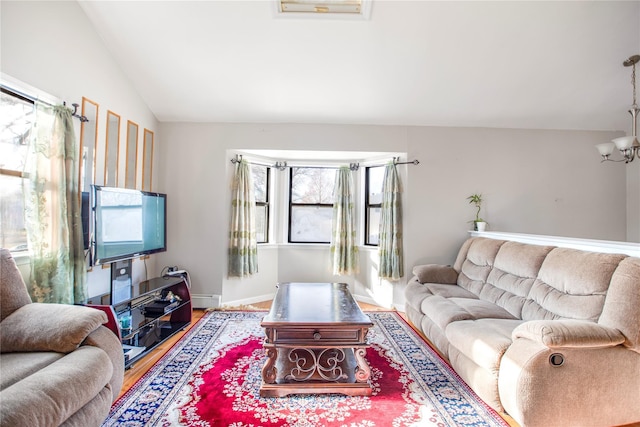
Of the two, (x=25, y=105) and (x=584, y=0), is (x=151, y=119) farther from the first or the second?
(x=584, y=0)

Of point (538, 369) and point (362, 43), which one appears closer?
point (538, 369)

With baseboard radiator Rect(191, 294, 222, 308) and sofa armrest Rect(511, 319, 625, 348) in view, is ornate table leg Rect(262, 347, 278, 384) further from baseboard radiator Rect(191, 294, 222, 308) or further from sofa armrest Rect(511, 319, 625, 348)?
baseboard radiator Rect(191, 294, 222, 308)

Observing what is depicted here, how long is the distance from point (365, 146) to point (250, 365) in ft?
9.17

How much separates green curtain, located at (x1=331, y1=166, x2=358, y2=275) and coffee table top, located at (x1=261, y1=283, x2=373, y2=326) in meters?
1.14

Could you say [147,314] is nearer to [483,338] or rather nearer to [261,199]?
[261,199]

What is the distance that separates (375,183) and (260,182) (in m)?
1.66

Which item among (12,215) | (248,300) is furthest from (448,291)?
(12,215)

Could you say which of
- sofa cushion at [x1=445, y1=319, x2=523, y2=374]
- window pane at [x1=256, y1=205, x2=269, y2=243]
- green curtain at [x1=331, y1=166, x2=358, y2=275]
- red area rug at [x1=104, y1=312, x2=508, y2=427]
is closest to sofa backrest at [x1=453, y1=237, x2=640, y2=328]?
sofa cushion at [x1=445, y1=319, x2=523, y2=374]

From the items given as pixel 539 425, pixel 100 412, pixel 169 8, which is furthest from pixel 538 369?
pixel 169 8

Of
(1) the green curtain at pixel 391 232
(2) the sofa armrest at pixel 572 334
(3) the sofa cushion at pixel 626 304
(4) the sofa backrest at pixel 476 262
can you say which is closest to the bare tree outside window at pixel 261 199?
(1) the green curtain at pixel 391 232

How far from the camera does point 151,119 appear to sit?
147 inches

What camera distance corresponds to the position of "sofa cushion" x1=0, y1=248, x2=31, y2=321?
1.68 metres

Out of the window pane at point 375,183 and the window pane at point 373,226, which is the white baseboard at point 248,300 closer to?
the window pane at point 373,226

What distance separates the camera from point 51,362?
4.89ft
